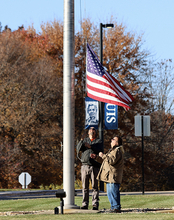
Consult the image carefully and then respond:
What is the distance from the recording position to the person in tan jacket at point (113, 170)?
945 centimetres

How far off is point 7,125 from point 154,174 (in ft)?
42.8

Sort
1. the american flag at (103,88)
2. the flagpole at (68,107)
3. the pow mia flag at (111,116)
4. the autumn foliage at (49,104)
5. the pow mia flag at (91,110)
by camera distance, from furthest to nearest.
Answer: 1. the autumn foliage at (49,104)
2. the pow mia flag at (111,116)
3. the pow mia flag at (91,110)
4. the american flag at (103,88)
5. the flagpole at (68,107)

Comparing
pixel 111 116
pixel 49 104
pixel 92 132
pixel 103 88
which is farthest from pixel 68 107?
pixel 49 104

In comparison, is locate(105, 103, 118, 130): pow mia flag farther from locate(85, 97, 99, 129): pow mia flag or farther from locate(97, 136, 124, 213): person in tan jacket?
locate(97, 136, 124, 213): person in tan jacket

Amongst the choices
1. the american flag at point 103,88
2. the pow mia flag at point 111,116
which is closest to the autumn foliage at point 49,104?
the pow mia flag at point 111,116

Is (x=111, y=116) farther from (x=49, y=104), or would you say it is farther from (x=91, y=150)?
(x=91, y=150)

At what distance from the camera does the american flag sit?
11.2 metres

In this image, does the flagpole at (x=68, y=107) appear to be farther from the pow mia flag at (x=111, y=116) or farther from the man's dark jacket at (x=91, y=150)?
the pow mia flag at (x=111, y=116)

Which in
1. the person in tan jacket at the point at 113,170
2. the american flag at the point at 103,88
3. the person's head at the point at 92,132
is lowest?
the person in tan jacket at the point at 113,170

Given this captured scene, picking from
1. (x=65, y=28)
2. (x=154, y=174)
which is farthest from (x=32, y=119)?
(x=65, y=28)

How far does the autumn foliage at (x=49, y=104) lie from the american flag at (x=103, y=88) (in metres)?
17.2

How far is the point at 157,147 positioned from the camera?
3825 cm

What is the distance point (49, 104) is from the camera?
31.4 metres

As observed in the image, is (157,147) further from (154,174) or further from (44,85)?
(44,85)
